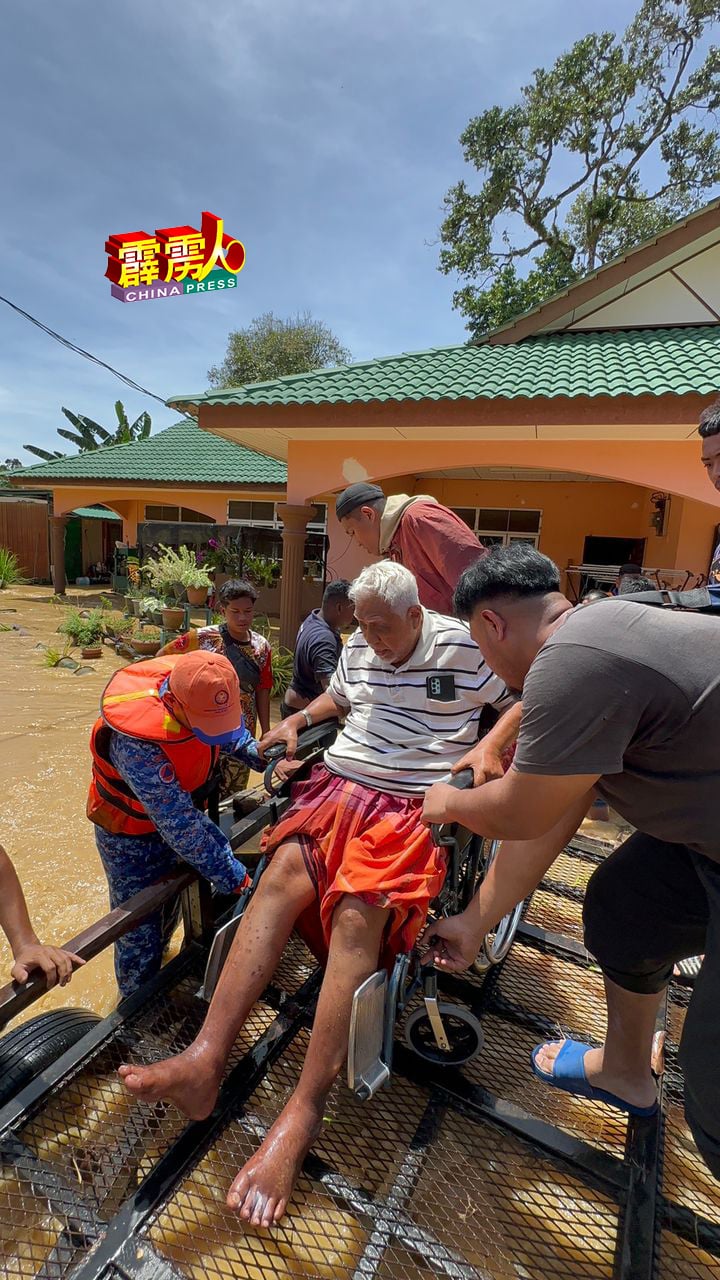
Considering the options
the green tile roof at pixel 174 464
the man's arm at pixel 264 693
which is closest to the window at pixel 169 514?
the green tile roof at pixel 174 464

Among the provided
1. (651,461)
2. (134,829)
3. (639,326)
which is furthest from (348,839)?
(639,326)

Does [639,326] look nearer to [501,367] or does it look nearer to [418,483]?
[501,367]

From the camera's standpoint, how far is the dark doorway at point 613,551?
8.65 meters

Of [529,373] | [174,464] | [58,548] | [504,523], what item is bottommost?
[58,548]

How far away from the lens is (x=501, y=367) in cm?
579

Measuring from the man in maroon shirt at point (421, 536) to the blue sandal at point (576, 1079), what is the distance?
4.90ft

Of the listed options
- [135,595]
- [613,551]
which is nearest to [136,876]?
[613,551]

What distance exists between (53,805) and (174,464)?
10.2 m

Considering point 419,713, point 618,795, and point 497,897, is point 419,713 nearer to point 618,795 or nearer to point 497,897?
point 497,897

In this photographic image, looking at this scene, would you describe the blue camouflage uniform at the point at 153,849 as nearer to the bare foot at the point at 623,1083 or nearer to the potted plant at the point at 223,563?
the bare foot at the point at 623,1083

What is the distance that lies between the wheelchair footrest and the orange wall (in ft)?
21.0

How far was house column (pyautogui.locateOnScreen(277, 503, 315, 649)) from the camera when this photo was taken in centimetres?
635

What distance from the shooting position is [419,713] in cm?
185

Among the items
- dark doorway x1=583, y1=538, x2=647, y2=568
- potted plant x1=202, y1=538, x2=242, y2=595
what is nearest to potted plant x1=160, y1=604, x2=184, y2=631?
potted plant x1=202, y1=538, x2=242, y2=595
